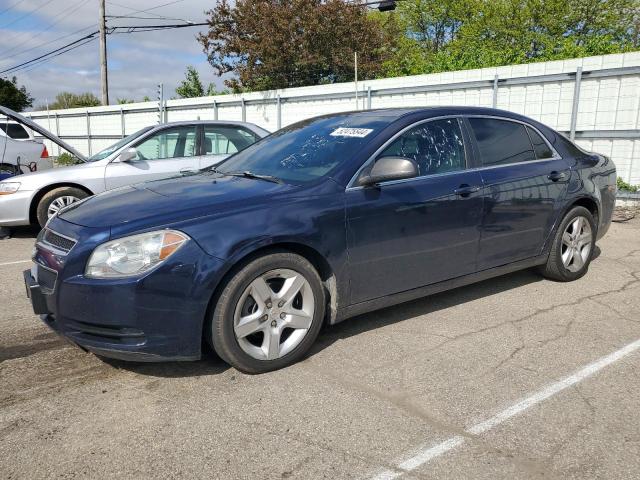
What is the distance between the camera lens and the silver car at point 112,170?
23.9 feet

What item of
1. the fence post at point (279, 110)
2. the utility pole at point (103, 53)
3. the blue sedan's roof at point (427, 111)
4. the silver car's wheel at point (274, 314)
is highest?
the utility pole at point (103, 53)

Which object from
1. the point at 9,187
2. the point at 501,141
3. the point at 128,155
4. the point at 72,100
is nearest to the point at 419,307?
the point at 501,141

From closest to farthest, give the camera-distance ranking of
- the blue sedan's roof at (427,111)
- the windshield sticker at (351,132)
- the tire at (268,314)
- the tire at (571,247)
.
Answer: the tire at (268,314), the windshield sticker at (351,132), the blue sedan's roof at (427,111), the tire at (571,247)

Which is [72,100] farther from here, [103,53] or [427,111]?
[427,111]

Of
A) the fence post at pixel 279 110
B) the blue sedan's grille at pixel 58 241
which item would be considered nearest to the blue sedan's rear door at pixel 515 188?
the blue sedan's grille at pixel 58 241

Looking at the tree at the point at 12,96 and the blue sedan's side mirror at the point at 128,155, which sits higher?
the tree at the point at 12,96

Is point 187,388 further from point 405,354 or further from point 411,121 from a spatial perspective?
point 411,121

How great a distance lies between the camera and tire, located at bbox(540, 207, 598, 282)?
16.3 feet

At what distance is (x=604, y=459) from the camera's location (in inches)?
98.0

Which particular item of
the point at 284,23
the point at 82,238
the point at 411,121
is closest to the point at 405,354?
the point at 411,121

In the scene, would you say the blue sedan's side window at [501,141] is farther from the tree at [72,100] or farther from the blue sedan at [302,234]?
the tree at [72,100]

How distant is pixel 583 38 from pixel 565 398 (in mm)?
26227

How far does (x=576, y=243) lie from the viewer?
5.14 meters

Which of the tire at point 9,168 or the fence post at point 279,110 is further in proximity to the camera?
the fence post at point 279,110
